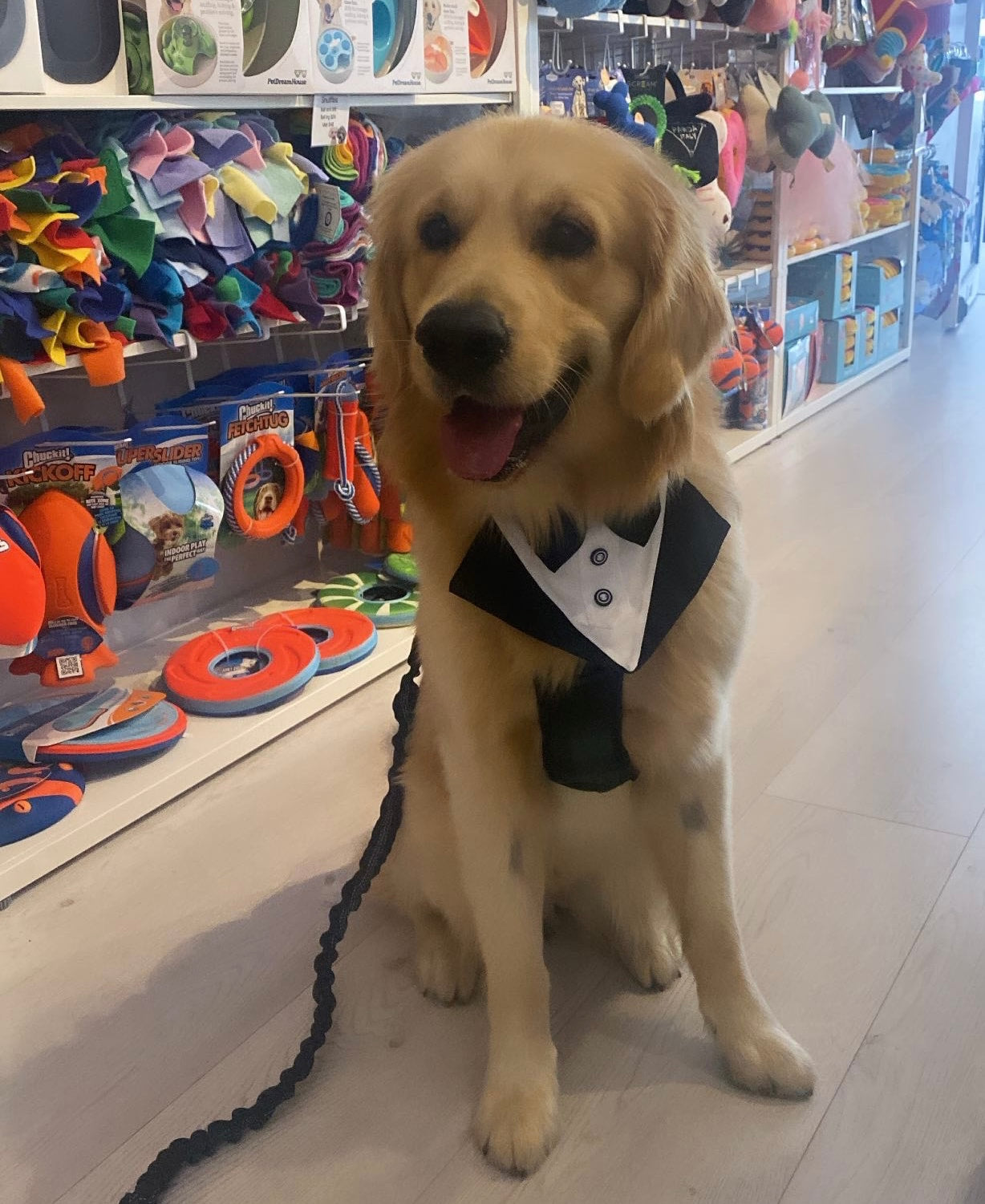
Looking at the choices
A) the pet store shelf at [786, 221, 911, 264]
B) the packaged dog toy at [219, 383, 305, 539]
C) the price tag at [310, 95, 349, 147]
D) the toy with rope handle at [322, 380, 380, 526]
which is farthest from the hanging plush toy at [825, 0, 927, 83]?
the packaged dog toy at [219, 383, 305, 539]

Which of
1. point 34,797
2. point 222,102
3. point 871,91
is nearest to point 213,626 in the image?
point 34,797

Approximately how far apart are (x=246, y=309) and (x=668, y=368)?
1.11m

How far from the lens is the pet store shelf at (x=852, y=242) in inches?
148

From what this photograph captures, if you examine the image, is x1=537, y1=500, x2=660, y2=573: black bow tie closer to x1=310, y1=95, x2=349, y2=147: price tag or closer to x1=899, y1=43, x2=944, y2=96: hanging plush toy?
x1=310, y1=95, x2=349, y2=147: price tag

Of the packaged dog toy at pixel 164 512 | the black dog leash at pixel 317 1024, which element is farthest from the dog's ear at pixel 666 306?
the packaged dog toy at pixel 164 512

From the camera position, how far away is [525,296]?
1.00 m

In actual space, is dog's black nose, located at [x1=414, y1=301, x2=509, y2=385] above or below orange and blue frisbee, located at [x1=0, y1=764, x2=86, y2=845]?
above

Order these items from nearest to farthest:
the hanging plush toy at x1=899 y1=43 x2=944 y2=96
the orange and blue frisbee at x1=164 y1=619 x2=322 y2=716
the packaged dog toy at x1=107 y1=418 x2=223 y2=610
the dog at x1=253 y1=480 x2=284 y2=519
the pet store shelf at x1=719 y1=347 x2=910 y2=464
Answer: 1. the packaged dog toy at x1=107 y1=418 x2=223 y2=610
2. the orange and blue frisbee at x1=164 y1=619 x2=322 y2=716
3. the dog at x1=253 y1=480 x2=284 y2=519
4. the pet store shelf at x1=719 y1=347 x2=910 y2=464
5. the hanging plush toy at x1=899 y1=43 x2=944 y2=96

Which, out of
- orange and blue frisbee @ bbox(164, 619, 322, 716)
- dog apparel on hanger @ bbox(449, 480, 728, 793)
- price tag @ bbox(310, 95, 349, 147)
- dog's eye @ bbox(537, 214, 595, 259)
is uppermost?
price tag @ bbox(310, 95, 349, 147)

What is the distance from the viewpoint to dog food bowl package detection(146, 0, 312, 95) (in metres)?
1.72

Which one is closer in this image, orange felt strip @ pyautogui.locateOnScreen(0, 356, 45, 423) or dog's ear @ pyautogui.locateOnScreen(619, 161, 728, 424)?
dog's ear @ pyautogui.locateOnScreen(619, 161, 728, 424)

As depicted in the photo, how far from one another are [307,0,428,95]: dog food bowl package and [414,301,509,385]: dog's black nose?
119 centimetres

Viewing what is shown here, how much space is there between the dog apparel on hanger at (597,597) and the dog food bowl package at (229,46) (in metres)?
1.11

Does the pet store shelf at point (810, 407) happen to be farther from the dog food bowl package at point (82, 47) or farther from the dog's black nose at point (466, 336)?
the dog's black nose at point (466, 336)
